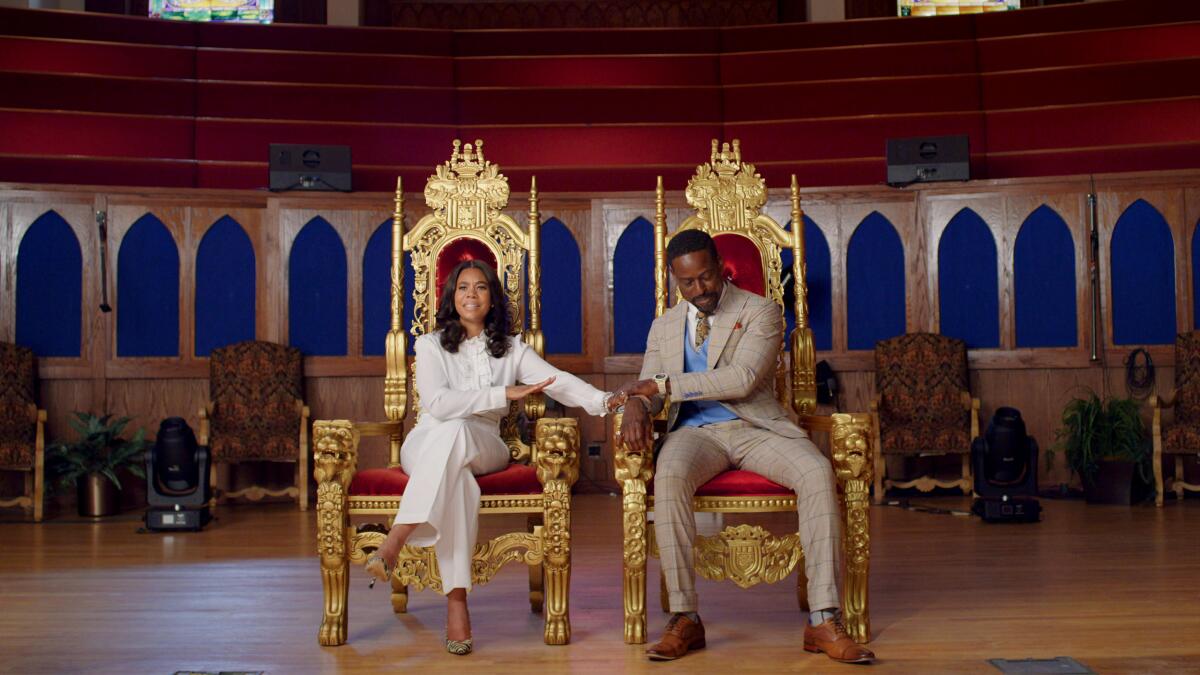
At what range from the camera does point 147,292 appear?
7.16 meters

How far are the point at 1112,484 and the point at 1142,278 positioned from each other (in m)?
1.44

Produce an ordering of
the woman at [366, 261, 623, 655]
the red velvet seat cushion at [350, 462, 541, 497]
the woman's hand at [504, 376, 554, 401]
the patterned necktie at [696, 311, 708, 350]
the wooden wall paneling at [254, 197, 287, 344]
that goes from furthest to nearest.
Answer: the wooden wall paneling at [254, 197, 287, 344]
the patterned necktie at [696, 311, 708, 350]
the woman's hand at [504, 376, 554, 401]
the red velvet seat cushion at [350, 462, 541, 497]
the woman at [366, 261, 623, 655]

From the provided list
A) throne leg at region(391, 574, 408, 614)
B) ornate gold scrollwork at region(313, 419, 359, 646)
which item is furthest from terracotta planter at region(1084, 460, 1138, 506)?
ornate gold scrollwork at region(313, 419, 359, 646)

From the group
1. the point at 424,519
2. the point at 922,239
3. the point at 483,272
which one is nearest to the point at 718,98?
the point at 922,239

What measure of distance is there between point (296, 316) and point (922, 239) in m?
3.90

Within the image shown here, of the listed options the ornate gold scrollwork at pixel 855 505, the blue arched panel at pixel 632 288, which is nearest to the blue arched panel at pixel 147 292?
the blue arched panel at pixel 632 288

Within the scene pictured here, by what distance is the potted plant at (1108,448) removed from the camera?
636cm

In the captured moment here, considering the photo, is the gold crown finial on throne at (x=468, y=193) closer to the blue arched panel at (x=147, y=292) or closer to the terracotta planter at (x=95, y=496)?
the terracotta planter at (x=95, y=496)

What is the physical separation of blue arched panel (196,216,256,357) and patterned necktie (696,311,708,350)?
4.30 metres

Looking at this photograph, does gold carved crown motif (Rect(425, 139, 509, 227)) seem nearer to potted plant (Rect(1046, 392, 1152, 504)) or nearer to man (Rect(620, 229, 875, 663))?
man (Rect(620, 229, 875, 663))

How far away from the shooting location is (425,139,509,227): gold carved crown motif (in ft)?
13.7

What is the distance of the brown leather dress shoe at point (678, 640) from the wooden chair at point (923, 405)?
3.70m

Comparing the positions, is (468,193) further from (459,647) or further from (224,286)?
(224,286)

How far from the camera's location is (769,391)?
3723 millimetres
